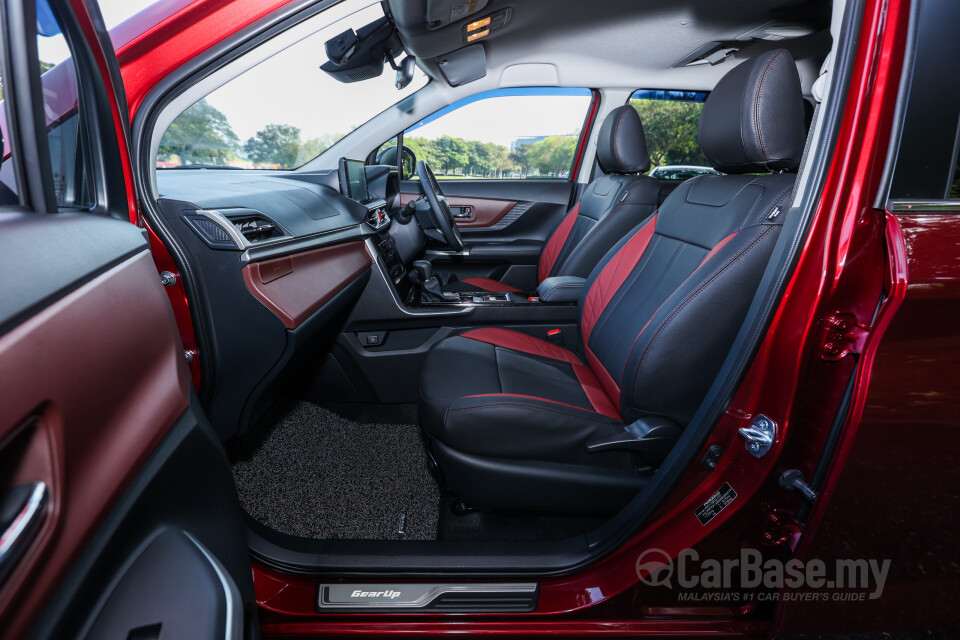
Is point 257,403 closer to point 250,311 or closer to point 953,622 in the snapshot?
point 250,311

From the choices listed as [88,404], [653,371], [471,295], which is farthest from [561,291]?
[88,404]

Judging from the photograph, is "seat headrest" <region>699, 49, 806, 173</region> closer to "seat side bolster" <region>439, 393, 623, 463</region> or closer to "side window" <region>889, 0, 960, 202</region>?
"side window" <region>889, 0, 960, 202</region>

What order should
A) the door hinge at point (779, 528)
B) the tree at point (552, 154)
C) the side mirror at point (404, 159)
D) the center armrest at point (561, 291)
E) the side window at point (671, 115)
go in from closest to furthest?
the door hinge at point (779, 528) → the center armrest at point (561, 291) → the side mirror at point (404, 159) → the side window at point (671, 115) → the tree at point (552, 154)

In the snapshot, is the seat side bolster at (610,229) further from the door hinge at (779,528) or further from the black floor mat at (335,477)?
the door hinge at (779,528)

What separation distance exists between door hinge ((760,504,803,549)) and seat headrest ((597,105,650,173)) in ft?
5.73

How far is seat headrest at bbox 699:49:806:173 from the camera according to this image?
3.59 feet

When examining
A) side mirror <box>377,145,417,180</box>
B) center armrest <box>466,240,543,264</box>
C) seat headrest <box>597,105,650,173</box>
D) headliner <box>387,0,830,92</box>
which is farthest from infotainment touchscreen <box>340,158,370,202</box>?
seat headrest <box>597,105,650,173</box>

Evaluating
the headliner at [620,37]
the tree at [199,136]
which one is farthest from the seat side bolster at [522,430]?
the headliner at [620,37]

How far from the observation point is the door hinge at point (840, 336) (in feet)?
2.80

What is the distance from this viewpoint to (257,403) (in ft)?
4.30

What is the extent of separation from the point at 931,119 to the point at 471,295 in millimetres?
1615

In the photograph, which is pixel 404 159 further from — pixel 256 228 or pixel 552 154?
pixel 256 228

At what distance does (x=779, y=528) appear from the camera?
1.00 m

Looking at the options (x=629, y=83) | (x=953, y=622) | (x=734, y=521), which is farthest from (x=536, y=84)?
→ (x=953, y=622)
